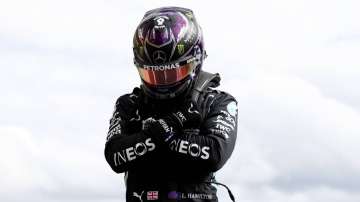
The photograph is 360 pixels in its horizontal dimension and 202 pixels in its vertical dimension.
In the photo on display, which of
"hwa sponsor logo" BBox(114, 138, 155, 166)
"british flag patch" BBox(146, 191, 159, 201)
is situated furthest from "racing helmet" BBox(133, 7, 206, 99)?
"british flag patch" BBox(146, 191, 159, 201)

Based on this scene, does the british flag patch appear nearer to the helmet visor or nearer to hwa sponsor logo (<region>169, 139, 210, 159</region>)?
hwa sponsor logo (<region>169, 139, 210, 159</region>)

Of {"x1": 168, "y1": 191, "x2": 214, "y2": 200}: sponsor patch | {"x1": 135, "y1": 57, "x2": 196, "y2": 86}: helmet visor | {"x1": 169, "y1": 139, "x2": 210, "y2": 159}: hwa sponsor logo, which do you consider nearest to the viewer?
{"x1": 169, "y1": 139, "x2": 210, "y2": 159}: hwa sponsor logo

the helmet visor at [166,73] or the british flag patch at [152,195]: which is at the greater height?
the helmet visor at [166,73]

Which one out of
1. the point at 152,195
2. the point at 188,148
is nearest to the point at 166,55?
the point at 188,148

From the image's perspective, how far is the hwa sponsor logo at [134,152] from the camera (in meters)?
8.67

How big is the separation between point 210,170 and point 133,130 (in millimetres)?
1151

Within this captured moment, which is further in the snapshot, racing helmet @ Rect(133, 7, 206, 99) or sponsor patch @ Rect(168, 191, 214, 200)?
racing helmet @ Rect(133, 7, 206, 99)

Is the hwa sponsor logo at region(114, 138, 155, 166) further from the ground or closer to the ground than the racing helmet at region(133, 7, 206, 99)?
closer to the ground

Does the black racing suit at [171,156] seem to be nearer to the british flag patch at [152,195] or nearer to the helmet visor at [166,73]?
the british flag patch at [152,195]

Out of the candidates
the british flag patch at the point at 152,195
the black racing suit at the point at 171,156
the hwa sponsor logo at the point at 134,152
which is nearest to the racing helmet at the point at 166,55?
the black racing suit at the point at 171,156

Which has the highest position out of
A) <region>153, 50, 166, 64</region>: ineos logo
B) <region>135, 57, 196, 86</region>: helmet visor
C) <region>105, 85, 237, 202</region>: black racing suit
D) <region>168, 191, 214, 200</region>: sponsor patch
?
<region>153, 50, 166, 64</region>: ineos logo

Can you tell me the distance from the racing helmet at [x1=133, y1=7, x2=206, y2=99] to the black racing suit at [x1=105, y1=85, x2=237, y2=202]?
214 millimetres

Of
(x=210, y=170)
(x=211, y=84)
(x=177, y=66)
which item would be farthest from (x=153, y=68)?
(x=210, y=170)

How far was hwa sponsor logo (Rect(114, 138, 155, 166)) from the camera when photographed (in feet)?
28.5
